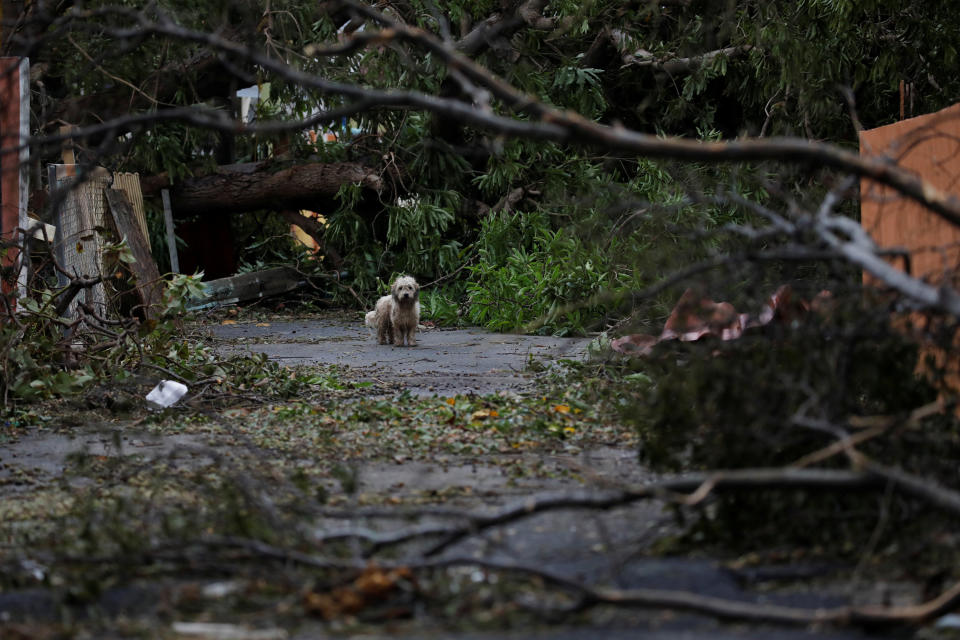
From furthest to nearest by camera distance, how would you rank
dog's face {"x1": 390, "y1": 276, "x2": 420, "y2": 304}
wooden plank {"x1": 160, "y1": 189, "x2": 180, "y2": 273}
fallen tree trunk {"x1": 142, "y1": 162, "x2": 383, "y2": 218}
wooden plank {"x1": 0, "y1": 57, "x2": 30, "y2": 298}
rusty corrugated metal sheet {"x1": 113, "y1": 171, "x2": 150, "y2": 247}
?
wooden plank {"x1": 160, "y1": 189, "x2": 180, "y2": 273} → fallen tree trunk {"x1": 142, "y1": 162, "x2": 383, "y2": 218} → rusty corrugated metal sheet {"x1": 113, "y1": 171, "x2": 150, "y2": 247} → dog's face {"x1": 390, "y1": 276, "x2": 420, "y2": 304} → wooden plank {"x1": 0, "y1": 57, "x2": 30, "y2": 298}

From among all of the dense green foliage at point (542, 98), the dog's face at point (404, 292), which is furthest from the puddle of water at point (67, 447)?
the dense green foliage at point (542, 98)

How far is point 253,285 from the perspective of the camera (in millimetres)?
17297

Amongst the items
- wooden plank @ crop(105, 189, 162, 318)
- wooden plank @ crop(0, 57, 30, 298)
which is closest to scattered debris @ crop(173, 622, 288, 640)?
wooden plank @ crop(0, 57, 30, 298)

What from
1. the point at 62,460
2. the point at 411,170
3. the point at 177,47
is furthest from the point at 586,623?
the point at 411,170

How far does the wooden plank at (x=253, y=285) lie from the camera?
16.7m

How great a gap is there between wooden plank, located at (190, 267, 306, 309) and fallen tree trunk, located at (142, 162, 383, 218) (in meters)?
1.17

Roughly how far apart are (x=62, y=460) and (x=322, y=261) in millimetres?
12272

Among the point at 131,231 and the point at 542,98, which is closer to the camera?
the point at 131,231

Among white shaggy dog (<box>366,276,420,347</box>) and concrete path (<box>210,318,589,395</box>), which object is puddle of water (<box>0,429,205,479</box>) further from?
white shaggy dog (<box>366,276,420,347</box>)

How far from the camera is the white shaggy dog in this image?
480 inches

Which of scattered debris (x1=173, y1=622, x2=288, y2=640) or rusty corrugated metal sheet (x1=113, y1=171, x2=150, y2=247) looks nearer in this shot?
scattered debris (x1=173, y1=622, x2=288, y2=640)

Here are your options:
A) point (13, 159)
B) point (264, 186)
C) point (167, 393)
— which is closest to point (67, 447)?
point (167, 393)

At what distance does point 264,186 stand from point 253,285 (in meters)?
1.59

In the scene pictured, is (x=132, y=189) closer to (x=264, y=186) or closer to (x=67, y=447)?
(x=264, y=186)
